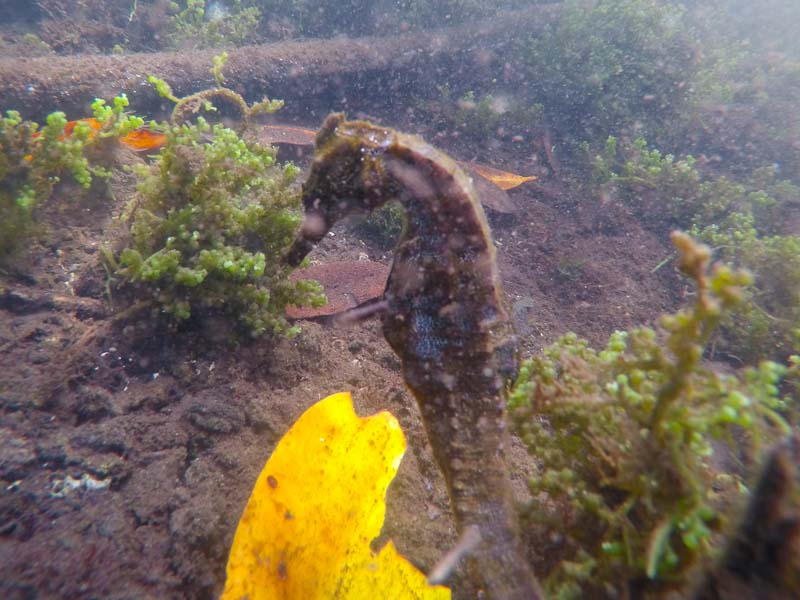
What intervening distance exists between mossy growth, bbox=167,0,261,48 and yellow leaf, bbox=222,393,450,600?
9668 mm

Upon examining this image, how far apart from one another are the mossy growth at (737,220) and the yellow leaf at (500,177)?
150cm

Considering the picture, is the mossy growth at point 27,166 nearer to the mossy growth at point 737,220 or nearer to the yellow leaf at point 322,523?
the yellow leaf at point 322,523

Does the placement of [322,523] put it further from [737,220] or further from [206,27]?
[206,27]

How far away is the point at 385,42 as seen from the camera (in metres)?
9.09

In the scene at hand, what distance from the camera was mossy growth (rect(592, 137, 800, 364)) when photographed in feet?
17.4

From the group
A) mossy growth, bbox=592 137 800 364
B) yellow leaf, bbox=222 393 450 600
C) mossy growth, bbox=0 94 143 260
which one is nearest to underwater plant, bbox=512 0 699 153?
mossy growth, bbox=592 137 800 364

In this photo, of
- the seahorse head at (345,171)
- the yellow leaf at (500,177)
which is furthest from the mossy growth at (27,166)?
the yellow leaf at (500,177)

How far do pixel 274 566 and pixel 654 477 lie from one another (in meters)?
2.07

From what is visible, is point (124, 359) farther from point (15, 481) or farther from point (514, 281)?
point (514, 281)

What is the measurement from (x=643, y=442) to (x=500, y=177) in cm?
598

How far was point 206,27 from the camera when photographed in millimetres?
9469

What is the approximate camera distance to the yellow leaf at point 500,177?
23.3ft

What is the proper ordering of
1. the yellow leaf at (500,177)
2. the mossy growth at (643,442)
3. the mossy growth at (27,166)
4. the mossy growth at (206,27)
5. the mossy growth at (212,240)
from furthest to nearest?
the mossy growth at (206,27)
the yellow leaf at (500,177)
the mossy growth at (27,166)
the mossy growth at (212,240)
the mossy growth at (643,442)

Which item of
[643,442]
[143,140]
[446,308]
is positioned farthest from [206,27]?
[643,442]
